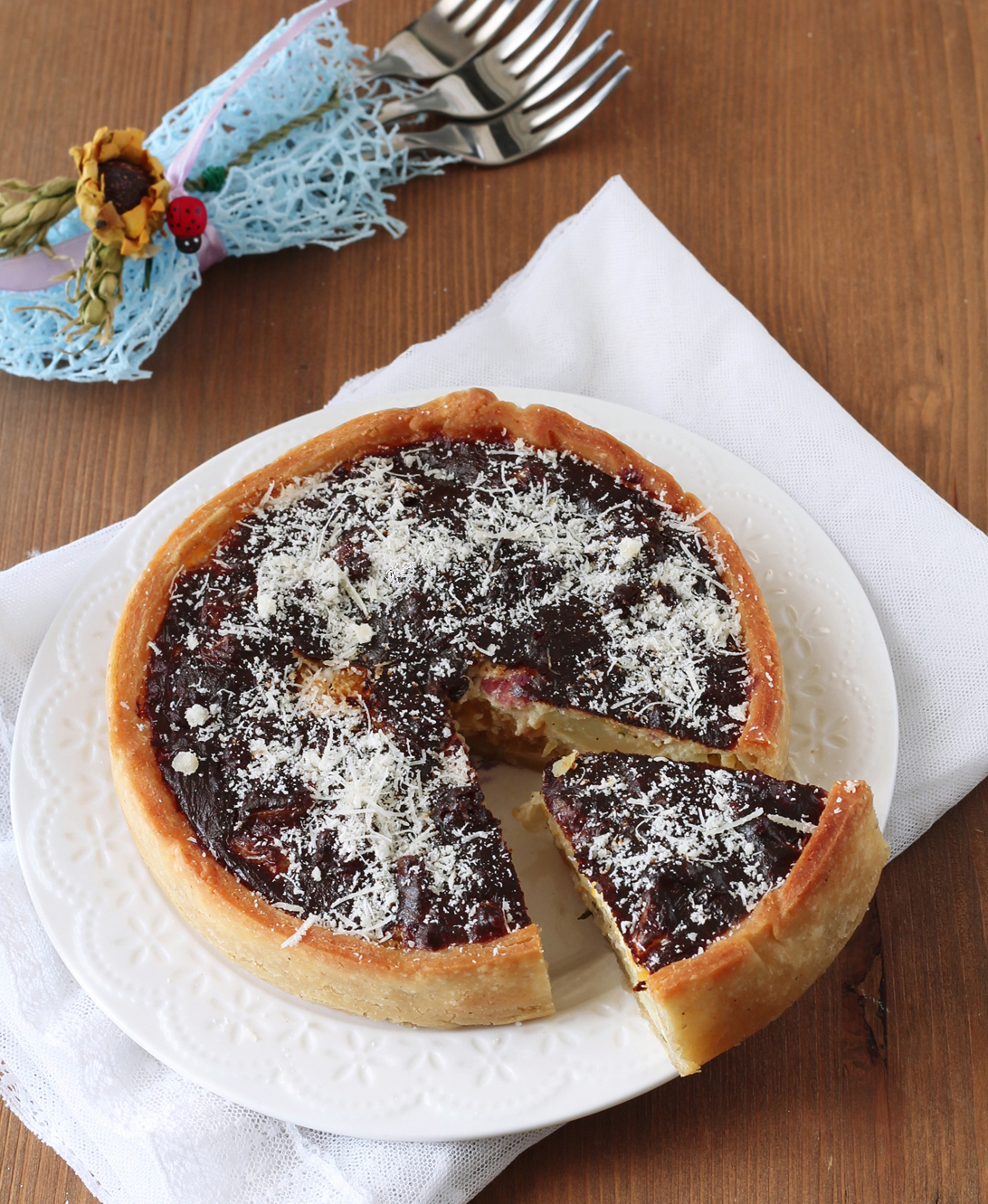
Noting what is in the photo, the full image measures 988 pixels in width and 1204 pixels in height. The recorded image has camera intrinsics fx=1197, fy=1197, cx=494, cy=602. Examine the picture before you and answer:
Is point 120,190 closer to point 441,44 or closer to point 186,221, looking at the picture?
point 186,221

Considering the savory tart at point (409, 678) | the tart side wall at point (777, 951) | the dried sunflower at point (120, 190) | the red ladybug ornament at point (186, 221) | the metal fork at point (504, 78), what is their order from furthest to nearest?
the metal fork at point (504, 78), the red ladybug ornament at point (186, 221), the dried sunflower at point (120, 190), the savory tart at point (409, 678), the tart side wall at point (777, 951)

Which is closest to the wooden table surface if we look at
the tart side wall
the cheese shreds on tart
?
the tart side wall

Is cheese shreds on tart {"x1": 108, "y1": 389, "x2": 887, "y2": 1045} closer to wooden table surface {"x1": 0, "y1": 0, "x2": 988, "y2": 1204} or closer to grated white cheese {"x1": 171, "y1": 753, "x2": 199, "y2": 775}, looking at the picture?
grated white cheese {"x1": 171, "y1": 753, "x2": 199, "y2": 775}

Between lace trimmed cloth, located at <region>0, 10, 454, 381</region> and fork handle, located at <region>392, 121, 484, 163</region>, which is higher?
lace trimmed cloth, located at <region>0, 10, 454, 381</region>

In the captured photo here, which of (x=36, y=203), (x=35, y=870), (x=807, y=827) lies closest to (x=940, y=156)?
(x=807, y=827)

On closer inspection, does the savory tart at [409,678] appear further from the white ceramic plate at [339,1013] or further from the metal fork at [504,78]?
the metal fork at [504,78]

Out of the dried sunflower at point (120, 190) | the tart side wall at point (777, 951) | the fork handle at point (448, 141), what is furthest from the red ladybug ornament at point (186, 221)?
the tart side wall at point (777, 951)
